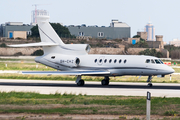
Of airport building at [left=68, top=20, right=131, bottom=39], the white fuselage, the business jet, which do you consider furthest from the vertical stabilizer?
airport building at [left=68, top=20, right=131, bottom=39]

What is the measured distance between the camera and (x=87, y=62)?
37.2m

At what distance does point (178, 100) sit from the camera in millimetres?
21672

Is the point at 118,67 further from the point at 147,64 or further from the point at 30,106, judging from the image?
the point at 30,106

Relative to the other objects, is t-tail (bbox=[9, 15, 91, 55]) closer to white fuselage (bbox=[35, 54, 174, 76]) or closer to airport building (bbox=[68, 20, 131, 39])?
white fuselage (bbox=[35, 54, 174, 76])

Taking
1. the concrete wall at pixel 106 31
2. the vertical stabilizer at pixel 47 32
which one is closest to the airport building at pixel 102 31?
the concrete wall at pixel 106 31

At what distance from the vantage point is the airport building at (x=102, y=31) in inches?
5886

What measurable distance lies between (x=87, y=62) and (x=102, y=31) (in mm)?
114133

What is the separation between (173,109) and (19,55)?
89.9 metres

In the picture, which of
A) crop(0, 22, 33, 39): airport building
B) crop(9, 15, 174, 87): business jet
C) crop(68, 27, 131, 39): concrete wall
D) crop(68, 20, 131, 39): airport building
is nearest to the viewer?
crop(9, 15, 174, 87): business jet

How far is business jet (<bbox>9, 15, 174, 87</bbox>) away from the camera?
33.8 meters

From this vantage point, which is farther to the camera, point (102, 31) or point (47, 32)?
point (102, 31)

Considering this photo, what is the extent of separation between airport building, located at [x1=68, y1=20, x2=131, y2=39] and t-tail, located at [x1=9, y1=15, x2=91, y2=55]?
109 meters

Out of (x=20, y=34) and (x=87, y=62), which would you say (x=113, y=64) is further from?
(x=20, y=34)

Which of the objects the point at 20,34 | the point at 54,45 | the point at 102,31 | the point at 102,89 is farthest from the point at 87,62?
the point at 102,31
